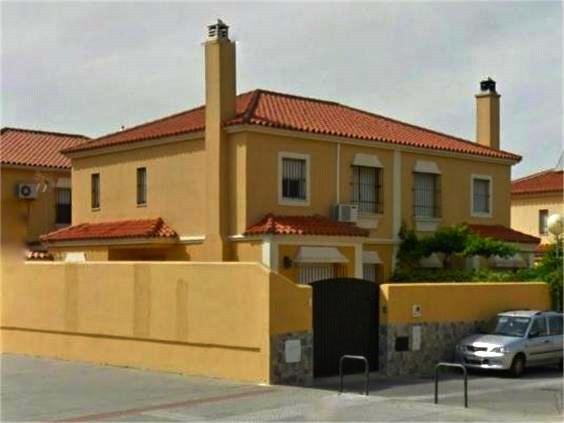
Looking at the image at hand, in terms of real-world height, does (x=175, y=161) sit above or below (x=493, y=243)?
above

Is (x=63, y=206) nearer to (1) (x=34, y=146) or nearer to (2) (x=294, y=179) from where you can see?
(1) (x=34, y=146)

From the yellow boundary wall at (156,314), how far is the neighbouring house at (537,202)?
30.5 m

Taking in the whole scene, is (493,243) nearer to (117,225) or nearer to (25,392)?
(117,225)

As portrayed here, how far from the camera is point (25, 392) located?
1759cm

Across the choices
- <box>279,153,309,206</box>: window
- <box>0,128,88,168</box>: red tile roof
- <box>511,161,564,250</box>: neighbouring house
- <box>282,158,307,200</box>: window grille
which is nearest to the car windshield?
<box>279,153,309,206</box>: window

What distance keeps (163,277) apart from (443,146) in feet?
54.7

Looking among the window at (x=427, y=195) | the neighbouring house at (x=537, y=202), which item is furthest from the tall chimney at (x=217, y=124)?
the neighbouring house at (x=537, y=202)

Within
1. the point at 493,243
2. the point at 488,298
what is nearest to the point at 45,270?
the point at 488,298

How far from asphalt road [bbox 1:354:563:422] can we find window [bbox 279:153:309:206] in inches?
389

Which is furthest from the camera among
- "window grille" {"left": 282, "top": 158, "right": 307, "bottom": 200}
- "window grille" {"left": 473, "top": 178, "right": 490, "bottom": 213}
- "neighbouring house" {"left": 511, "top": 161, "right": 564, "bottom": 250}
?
"neighbouring house" {"left": 511, "top": 161, "right": 564, "bottom": 250}

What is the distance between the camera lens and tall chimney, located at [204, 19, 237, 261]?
1126 inches

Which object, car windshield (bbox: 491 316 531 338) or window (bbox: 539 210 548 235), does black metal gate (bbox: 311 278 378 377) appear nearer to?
car windshield (bbox: 491 316 531 338)

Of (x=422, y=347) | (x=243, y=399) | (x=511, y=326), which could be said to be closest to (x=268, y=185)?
(x=422, y=347)

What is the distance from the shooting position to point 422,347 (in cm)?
2142
